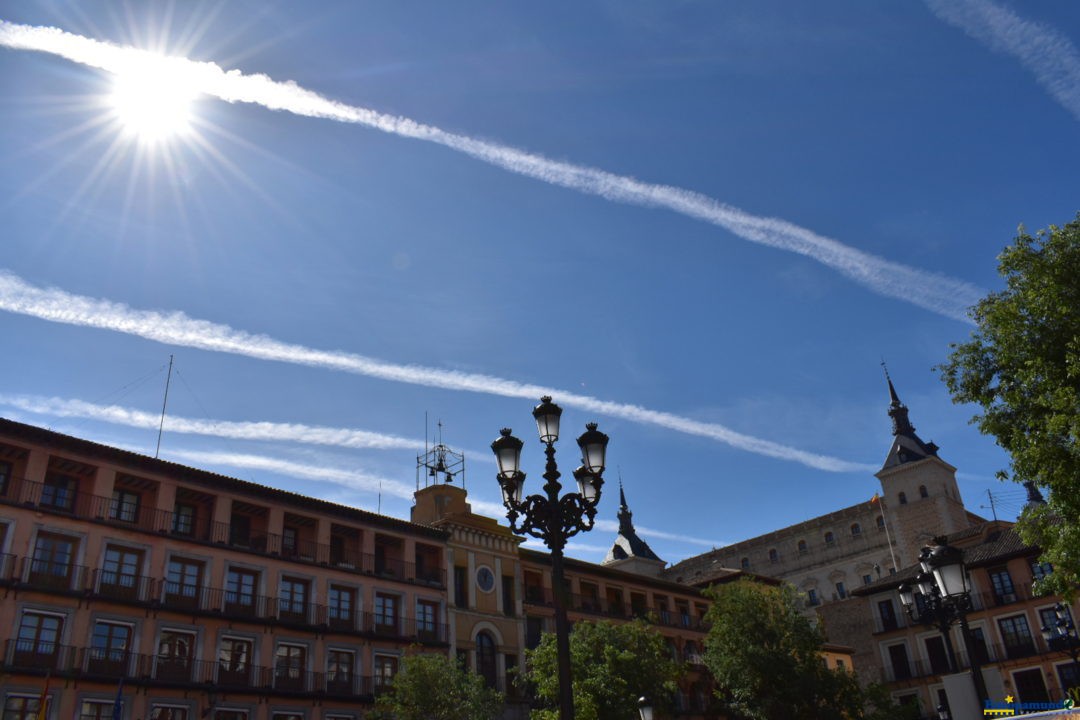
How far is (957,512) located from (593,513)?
6888cm

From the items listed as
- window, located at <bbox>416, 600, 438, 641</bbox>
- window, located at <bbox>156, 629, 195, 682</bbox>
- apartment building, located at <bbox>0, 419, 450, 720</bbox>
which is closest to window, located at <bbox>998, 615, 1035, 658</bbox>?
apartment building, located at <bbox>0, 419, 450, 720</bbox>

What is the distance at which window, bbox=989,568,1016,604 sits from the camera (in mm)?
46656

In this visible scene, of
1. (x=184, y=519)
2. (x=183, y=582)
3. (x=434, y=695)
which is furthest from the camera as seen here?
(x=184, y=519)

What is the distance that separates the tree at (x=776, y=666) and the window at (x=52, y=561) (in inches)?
1026

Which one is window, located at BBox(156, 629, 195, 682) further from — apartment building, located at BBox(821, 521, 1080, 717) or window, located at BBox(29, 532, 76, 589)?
apartment building, located at BBox(821, 521, 1080, 717)

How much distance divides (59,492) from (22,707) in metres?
7.49

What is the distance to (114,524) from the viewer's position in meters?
31.7

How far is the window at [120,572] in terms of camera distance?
3091cm

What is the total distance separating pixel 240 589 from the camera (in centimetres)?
3488

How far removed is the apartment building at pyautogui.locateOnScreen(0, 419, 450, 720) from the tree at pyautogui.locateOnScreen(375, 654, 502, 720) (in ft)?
14.0

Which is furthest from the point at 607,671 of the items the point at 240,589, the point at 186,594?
the point at 186,594

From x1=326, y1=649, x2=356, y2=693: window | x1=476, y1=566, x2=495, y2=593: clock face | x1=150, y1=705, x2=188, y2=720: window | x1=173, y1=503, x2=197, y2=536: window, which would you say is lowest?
x1=150, y1=705, x2=188, y2=720: window

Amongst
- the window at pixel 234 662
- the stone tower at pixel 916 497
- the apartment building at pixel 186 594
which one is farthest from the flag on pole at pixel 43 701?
the stone tower at pixel 916 497

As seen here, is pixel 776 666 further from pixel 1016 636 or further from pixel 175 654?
pixel 175 654
